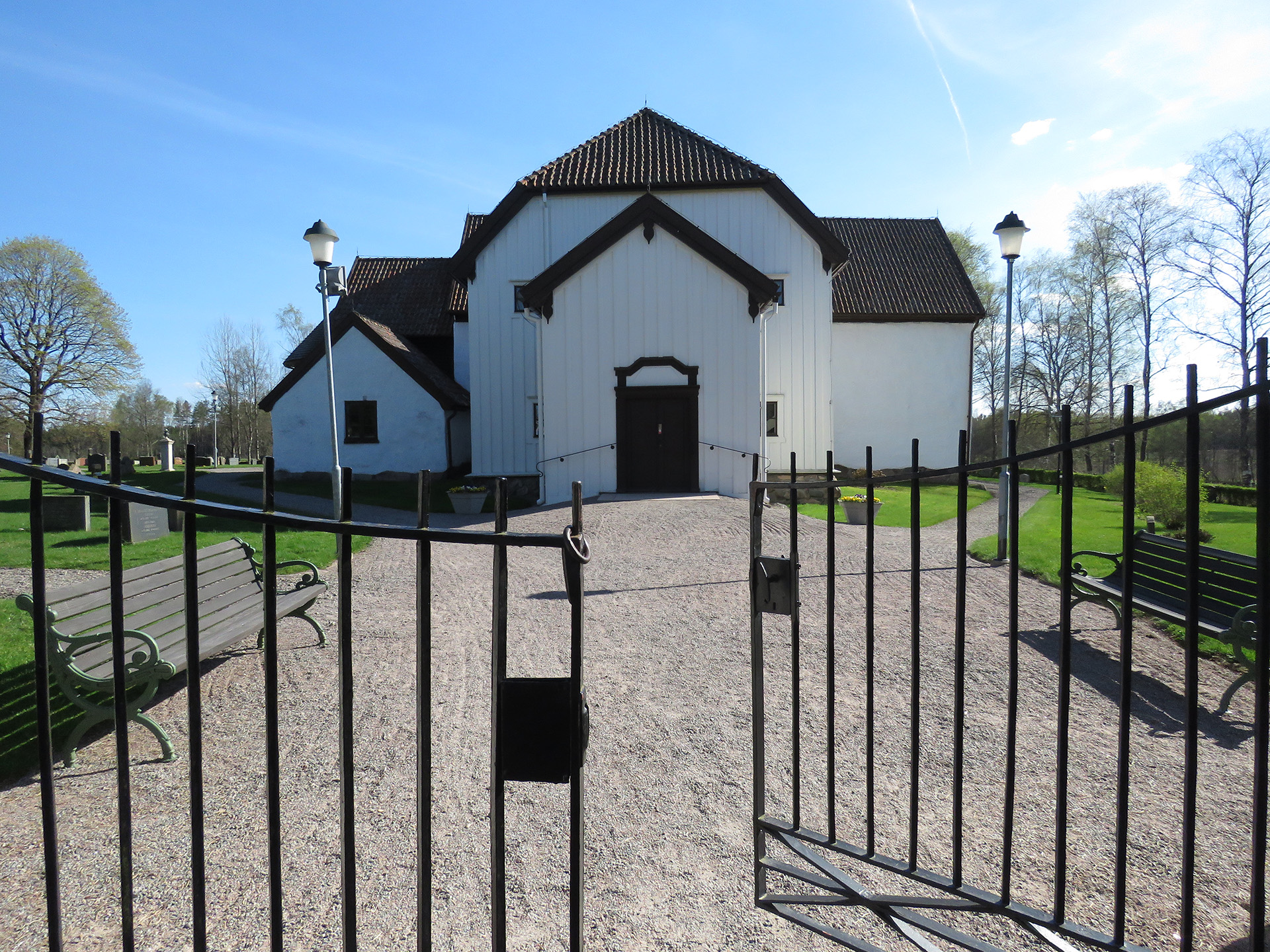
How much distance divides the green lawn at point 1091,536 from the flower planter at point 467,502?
9.64 meters

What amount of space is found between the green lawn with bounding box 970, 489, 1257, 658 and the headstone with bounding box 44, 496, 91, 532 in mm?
15162

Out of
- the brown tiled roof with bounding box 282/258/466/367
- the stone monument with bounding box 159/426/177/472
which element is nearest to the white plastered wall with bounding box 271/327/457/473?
the brown tiled roof with bounding box 282/258/466/367

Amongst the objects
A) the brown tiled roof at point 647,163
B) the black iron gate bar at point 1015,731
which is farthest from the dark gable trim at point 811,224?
the black iron gate bar at point 1015,731

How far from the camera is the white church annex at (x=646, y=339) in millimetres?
16203

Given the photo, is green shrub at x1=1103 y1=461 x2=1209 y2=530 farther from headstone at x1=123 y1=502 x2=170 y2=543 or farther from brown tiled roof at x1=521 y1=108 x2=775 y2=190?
headstone at x1=123 y1=502 x2=170 y2=543

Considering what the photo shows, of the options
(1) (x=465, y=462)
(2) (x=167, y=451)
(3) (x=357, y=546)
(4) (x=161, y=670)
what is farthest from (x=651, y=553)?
(2) (x=167, y=451)

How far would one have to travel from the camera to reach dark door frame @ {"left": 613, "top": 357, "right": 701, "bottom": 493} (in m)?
16.2

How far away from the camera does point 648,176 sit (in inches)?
779

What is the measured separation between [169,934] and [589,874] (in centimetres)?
170

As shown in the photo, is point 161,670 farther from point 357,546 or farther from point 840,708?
point 357,546

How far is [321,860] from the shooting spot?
3.31 meters

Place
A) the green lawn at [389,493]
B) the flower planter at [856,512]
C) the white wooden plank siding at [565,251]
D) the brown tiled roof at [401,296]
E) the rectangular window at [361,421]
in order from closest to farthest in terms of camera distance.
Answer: the flower planter at [856,512] → the green lawn at [389,493] → the white wooden plank siding at [565,251] → the rectangular window at [361,421] → the brown tiled roof at [401,296]

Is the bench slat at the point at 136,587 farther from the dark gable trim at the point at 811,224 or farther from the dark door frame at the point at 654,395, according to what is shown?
the dark gable trim at the point at 811,224

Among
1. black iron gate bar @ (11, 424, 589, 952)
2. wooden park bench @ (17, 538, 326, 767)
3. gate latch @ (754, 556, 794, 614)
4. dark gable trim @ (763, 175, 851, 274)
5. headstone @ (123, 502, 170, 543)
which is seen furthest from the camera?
dark gable trim @ (763, 175, 851, 274)
